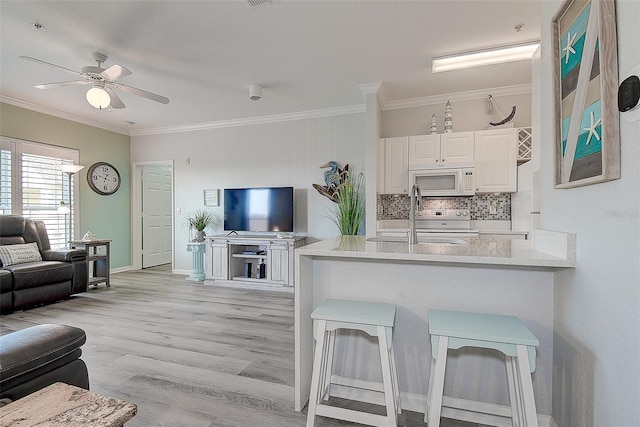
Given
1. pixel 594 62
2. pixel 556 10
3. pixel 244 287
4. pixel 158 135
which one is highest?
pixel 158 135

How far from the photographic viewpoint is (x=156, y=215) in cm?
641

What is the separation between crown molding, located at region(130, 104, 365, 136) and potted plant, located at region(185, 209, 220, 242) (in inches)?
60.1

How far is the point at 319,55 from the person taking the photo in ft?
10.1

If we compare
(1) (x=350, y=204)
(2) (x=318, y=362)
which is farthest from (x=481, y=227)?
(2) (x=318, y=362)

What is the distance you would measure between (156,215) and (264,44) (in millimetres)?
4872

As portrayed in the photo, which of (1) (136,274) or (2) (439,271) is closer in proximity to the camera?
(2) (439,271)

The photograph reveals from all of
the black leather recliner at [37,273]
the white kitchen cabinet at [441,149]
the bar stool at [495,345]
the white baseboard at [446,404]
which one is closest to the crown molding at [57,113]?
the black leather recliner at [37,273]

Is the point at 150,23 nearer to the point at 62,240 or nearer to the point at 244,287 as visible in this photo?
the point at 244,287

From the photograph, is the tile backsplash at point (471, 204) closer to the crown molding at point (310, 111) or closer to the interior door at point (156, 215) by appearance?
the crown molding at point (310, 111)

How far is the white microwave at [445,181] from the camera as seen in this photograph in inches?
146

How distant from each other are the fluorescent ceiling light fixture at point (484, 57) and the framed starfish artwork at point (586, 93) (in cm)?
190

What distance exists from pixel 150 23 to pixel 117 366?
2732 mm

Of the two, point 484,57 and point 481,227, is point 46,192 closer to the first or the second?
point 484,57

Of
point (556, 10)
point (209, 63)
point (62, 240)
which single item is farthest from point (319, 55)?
point (62, 240)
